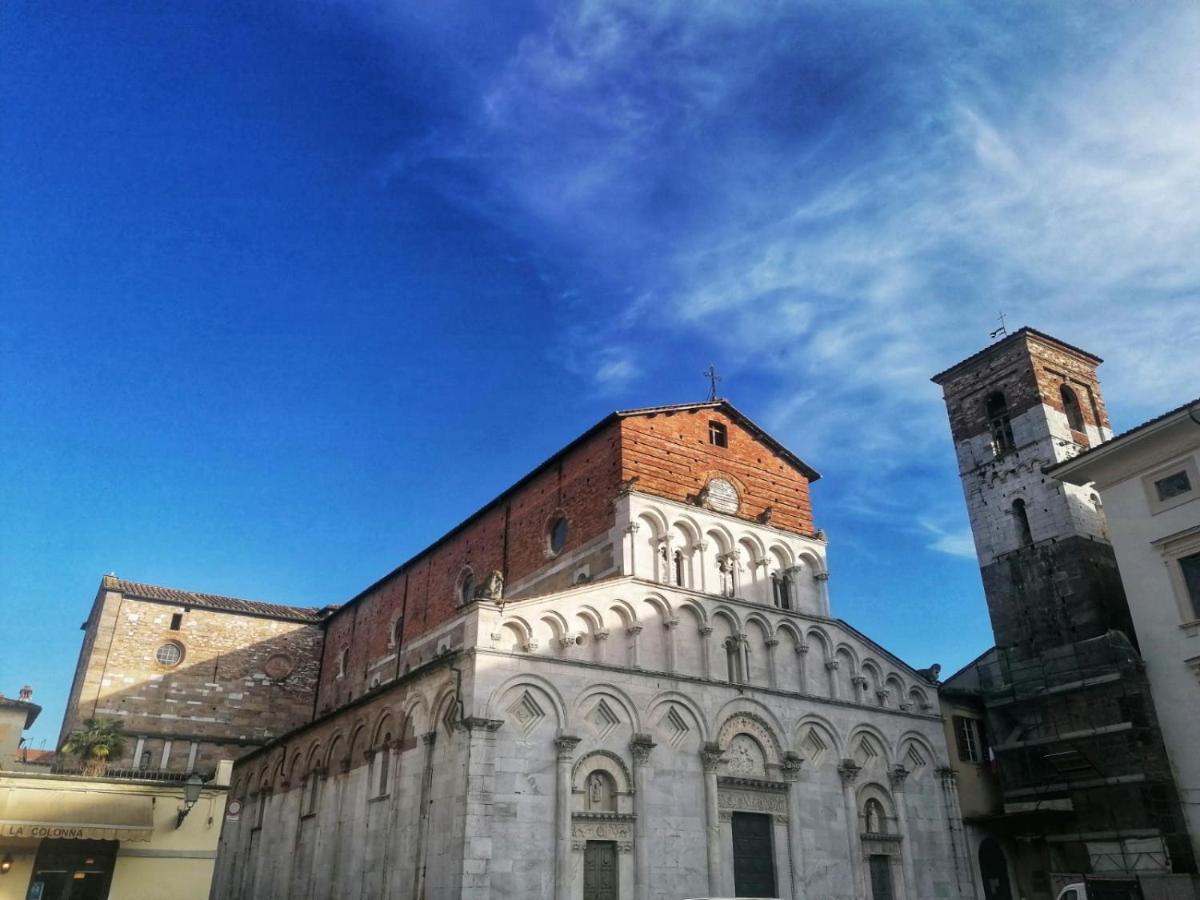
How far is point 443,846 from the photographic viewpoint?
1706 cm

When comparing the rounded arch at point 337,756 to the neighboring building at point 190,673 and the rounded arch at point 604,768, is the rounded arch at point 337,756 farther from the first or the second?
the neighboring building at point 190,673

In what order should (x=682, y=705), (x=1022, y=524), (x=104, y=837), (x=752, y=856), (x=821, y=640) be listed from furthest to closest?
1. (x=1022, y=524)
2. (x=821, y=640)
3. (x=682, y=705)
4. (x=752, y=856)
5. (x=104, y=837)

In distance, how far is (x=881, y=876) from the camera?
21.7 m

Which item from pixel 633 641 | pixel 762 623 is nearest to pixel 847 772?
pixel 762 623

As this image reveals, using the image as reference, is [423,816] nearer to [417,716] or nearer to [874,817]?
[417,716]

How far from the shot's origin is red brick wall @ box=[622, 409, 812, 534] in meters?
23.9

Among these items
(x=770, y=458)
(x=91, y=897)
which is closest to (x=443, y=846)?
(x=91, y=897)

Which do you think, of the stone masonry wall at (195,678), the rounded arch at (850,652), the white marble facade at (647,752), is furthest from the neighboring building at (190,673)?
the rounded arch at (850,652)

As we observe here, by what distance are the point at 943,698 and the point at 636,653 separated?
1044 cm

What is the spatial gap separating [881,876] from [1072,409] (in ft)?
58.4

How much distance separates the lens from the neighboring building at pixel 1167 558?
20.2m

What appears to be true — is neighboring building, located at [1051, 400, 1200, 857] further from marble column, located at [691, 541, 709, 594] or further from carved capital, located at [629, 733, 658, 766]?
carved capital, located at [629, 733, 658, 766]

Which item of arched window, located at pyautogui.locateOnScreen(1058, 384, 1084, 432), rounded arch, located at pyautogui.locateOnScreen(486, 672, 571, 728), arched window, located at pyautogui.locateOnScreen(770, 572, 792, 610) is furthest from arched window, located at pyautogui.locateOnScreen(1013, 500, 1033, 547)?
rounded arch, located at pyautogui.locateOnScreen(486, 672, 571, 728)

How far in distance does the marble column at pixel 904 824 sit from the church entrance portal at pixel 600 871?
8423 mm
